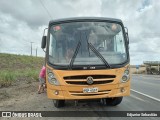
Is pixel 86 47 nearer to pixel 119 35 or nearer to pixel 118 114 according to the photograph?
pixel 119 35

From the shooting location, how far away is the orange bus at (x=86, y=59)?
895 centimetres

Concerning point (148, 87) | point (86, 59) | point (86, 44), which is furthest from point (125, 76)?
point (148, 87)

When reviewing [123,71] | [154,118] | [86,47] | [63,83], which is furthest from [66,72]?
[154,118]

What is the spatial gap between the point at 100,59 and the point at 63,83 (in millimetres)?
1335

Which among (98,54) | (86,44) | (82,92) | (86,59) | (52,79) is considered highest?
(86,44)

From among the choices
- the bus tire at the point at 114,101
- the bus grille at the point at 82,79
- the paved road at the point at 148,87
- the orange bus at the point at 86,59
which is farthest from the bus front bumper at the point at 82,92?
the paved road at the point at 148,87

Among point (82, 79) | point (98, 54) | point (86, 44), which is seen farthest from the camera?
point (86, 44)

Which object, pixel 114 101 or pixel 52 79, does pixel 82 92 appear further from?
pixel 114 101

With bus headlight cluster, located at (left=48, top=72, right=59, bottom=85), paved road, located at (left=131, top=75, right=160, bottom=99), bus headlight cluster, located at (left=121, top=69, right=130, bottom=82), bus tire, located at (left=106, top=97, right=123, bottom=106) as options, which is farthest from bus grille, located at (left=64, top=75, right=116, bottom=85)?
paved road, located at (left=131, top=75, right=160, bottom=99)

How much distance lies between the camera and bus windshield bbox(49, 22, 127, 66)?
930 cm

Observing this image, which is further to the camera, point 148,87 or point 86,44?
point 148,87

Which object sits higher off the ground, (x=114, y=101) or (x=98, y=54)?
(x=98, y=54)

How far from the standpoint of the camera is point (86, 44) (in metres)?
9.60

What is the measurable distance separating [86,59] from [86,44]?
59cm
